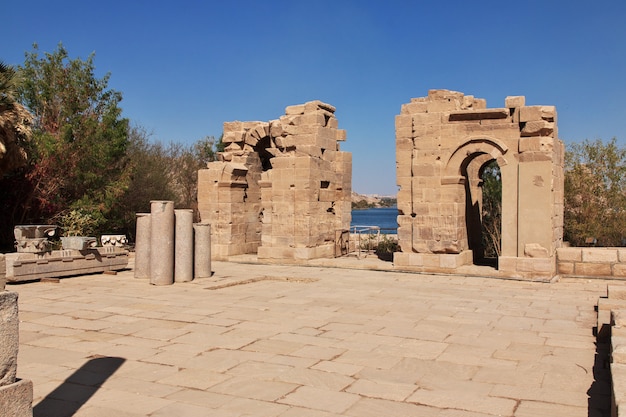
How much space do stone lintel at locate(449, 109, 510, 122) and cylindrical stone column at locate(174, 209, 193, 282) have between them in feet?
20.4

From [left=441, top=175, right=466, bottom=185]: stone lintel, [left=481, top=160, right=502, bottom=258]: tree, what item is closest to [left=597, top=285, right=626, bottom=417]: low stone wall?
[left=441, top=175, right=466, bottom=185]: stone lintel

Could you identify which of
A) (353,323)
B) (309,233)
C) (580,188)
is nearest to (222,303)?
(353,323)

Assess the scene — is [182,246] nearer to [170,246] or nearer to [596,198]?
[170,246]

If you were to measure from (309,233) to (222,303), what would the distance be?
585 cm

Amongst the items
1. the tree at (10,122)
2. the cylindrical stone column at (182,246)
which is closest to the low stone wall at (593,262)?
the cylindrical stone column at (182,246)

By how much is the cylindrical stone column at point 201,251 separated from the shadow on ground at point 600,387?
783 centimetres

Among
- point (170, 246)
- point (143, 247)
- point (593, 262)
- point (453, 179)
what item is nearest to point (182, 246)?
point (170, 246)

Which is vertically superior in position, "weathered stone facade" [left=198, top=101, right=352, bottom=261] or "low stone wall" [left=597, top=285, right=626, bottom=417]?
"weathered stone facade" [left=198, top=101, right=352, bottom=261]

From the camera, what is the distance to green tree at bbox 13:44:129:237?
17969 mm

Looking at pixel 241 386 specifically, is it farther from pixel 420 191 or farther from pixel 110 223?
pixel 110 223

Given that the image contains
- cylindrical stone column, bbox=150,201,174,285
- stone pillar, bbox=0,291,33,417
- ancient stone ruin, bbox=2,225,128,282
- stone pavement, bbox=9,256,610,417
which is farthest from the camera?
ancient stone ruin, bbox=2,225,128,282

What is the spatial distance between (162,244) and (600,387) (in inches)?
324

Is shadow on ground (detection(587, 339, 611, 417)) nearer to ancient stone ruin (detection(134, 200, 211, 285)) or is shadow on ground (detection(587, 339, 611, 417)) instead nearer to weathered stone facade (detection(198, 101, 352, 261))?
ancient stone ruin (detection(134, 200, 211, 285))

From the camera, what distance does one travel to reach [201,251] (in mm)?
12102
